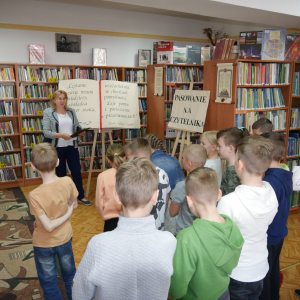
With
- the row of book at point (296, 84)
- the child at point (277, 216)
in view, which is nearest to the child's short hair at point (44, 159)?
the child at point (277, 216)

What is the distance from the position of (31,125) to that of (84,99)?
1.43 meters

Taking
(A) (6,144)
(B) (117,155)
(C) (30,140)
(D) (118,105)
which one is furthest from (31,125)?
(B) (117,155)

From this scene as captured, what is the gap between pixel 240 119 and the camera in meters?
3.85

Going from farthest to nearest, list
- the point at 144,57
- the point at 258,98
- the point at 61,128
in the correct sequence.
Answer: the point at 144,57, the point at 61,128, the point at 258,98

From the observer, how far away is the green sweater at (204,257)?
1.26 m

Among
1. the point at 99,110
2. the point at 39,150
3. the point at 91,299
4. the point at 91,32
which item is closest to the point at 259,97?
the point at 99,110

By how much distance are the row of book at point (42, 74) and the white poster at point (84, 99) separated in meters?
0.99

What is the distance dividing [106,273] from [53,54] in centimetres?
576

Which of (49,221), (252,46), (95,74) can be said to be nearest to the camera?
(49,221)

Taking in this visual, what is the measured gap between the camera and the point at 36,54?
18.4 ft

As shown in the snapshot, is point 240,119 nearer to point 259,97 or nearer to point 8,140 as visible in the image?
point 259,97

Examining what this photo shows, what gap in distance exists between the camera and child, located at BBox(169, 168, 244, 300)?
1263mm

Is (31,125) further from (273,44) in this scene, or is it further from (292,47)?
(292,47)

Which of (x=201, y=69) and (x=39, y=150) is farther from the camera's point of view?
(x=201, y=69)
